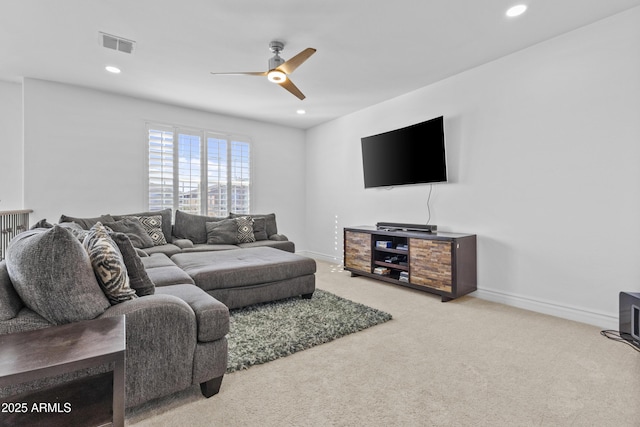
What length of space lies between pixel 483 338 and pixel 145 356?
92.3 inches

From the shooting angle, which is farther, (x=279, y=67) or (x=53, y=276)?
(x=279, y=67)

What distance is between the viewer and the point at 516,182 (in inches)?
126

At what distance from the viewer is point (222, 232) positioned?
4.51 m

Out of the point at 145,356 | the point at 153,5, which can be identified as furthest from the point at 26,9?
the point at 145,356

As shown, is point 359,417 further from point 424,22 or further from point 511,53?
point 511,53

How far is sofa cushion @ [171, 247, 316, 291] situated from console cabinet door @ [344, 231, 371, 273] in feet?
4.00

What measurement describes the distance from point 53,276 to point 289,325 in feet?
5.71

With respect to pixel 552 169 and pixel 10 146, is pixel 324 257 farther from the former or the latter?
pixel 10 146

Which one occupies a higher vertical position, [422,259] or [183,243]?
[183,243]

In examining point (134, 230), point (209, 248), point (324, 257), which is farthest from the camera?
point (324, 257)

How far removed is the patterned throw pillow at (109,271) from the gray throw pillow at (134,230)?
2.42 meters

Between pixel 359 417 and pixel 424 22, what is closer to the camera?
pixel 359 417

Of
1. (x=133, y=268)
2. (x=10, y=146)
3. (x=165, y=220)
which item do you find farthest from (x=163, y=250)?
(x=10, y=146)

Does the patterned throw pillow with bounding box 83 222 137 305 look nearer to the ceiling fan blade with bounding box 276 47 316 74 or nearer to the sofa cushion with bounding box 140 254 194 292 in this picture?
the sofa cushion with bounding box 140 254 194 292
